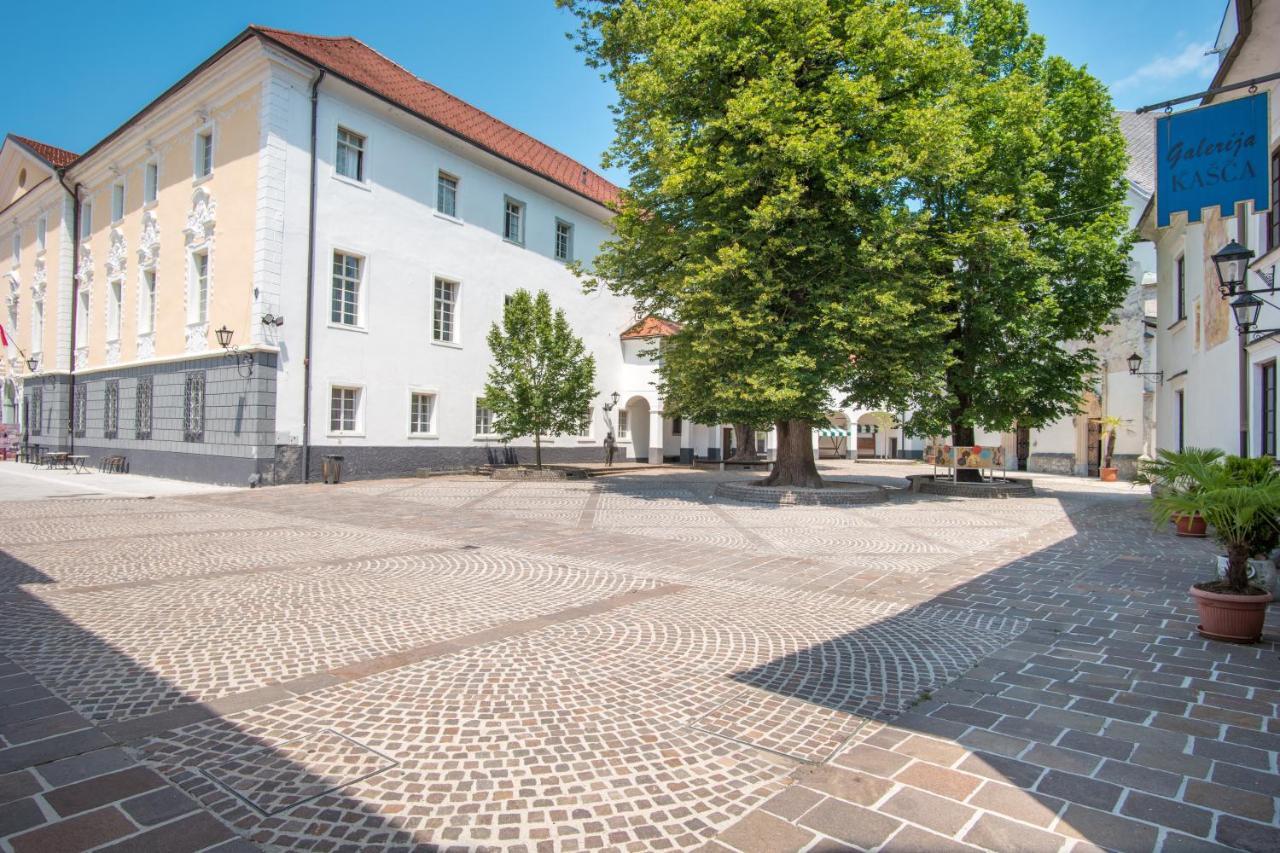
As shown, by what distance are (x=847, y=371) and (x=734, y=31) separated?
7824mm

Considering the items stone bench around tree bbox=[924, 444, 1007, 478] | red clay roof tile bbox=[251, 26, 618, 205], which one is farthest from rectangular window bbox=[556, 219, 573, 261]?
stone bench around tree bbox=[924, 444, 1007, 478]

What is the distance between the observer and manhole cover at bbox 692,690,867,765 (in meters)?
3.36

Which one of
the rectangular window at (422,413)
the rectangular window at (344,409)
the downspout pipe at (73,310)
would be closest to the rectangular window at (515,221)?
the rectangular window at (422,413)

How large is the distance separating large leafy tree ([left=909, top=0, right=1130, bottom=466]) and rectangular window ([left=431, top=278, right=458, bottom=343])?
14.6 m

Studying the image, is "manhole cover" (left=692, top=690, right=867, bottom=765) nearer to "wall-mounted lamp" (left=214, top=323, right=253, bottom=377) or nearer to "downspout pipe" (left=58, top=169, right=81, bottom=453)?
"wall-mounted lamp" (left=214, top=323, right=253, bottom=377)

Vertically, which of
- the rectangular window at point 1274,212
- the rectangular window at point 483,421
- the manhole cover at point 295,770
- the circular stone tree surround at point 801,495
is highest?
the rectangular window at point 1274,212

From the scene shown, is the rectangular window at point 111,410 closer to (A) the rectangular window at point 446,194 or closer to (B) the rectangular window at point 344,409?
(B) the rectangular window at point 344,409

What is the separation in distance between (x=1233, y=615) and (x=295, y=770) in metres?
6.23

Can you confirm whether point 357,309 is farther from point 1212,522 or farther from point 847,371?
point 1212,522

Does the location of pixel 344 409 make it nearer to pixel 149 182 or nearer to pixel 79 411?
pixel 149 182

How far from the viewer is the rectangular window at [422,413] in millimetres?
22067

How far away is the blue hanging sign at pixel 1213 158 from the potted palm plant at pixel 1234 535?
7.22 feet

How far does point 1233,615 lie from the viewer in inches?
201

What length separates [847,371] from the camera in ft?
48.7
